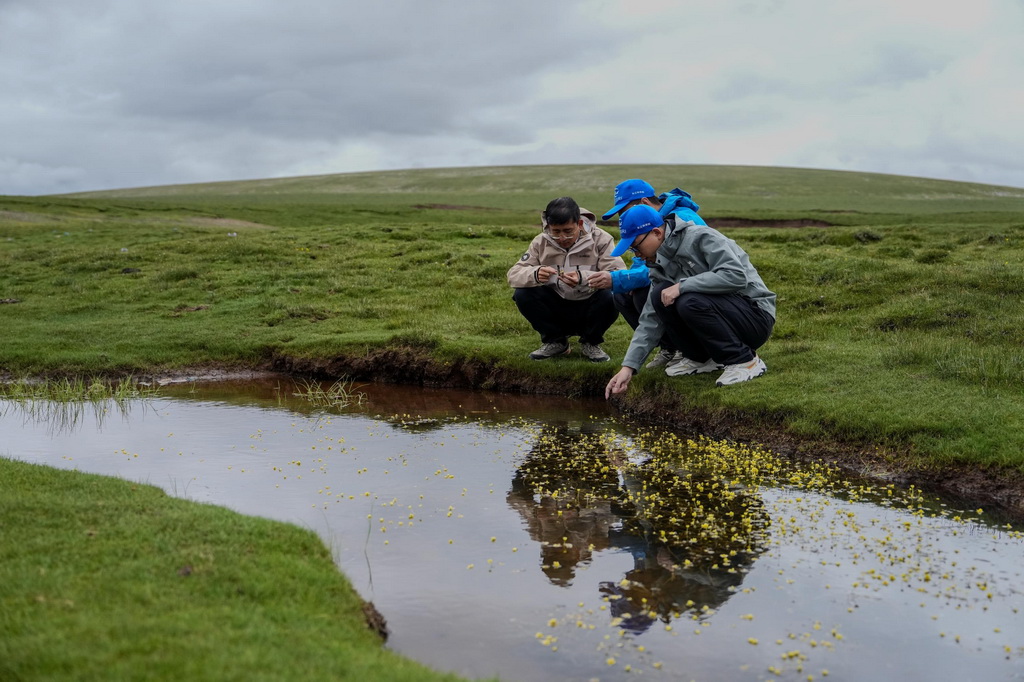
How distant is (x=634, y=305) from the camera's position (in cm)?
1176

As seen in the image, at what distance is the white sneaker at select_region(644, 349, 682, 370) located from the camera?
11930mm

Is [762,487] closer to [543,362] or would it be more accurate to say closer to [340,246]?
[543,362]

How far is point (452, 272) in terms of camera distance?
20109 millimetres

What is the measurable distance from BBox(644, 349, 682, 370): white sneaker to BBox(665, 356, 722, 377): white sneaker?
1.45ft

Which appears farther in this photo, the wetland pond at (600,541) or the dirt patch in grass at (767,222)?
the dirt patch in grass at (767,222)

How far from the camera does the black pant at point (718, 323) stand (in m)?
10.2

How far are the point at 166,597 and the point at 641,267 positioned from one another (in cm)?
739

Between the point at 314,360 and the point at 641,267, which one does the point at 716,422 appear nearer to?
the point at 641,267

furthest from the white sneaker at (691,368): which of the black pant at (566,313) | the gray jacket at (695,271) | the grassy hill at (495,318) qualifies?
the black pant at (566,313)

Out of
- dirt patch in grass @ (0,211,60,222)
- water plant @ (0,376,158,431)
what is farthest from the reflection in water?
dirt patch in grass @ (0,211,60,222)

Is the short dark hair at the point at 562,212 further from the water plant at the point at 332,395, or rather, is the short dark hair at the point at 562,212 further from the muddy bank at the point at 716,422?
the water plant at the point at 332,395

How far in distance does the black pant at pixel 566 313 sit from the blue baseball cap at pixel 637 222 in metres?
2.40

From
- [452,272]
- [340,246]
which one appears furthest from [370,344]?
[340,246]

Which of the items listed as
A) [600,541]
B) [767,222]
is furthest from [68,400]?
[767,222]
